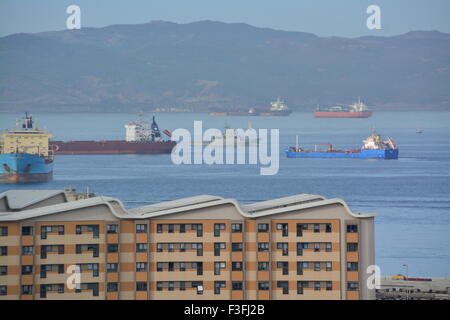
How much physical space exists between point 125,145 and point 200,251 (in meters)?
25.9

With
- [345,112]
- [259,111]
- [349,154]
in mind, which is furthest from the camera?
[259,111]

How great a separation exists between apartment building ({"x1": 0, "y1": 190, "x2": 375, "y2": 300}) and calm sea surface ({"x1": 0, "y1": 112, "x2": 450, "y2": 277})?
4.79 meters

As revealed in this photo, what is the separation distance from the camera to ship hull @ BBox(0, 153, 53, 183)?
24.6 meters

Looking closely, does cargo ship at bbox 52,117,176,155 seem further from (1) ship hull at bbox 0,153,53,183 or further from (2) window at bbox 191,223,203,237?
(2) window at bbox 191,223,203,237

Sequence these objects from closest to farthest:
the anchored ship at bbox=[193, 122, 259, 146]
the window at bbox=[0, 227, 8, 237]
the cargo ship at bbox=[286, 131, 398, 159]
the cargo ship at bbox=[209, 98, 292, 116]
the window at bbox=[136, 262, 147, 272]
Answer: the window at bbox=[0, 227, 8, 237], the window at bbox=[136, 262, 147, 272], the cargo ship at bbox=[286, 131, 398, 159], the anchored ship at bbox=[193, 122, 259, 146], the cargo ship at bbox=[209, 98, 292, 116]

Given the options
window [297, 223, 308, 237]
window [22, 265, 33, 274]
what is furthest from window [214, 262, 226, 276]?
window [22, 265, 33, 274]

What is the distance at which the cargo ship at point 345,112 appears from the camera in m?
57.0

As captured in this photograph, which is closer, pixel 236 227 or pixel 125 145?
pixel 236 227

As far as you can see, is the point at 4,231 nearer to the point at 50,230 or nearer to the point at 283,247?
the point at 50,230

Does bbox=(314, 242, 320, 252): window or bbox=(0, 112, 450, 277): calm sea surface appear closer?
bbox=(314, 242, 320, 252): window

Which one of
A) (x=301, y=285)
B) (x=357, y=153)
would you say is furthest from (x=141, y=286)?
(x=357, y=153)

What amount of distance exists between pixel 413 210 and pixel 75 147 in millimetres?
16311

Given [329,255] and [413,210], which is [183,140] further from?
[329,255]

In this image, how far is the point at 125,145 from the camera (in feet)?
107
